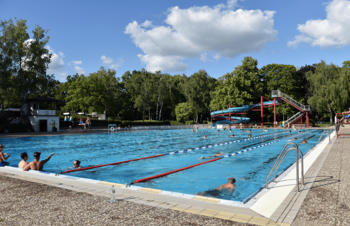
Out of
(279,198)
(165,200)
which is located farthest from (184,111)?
(165,200)

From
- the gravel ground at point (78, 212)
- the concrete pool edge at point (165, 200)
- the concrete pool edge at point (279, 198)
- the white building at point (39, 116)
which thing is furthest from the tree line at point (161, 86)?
the concrete pool edge at point (279, 198)

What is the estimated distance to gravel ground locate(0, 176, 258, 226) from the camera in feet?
12.3

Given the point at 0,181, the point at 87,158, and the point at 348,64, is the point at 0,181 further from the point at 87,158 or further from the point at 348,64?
the point at 348,64

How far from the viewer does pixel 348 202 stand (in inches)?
178

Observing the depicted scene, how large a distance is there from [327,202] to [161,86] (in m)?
55.0

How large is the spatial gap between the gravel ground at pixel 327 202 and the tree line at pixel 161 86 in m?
30.4

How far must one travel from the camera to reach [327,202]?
14.9ft

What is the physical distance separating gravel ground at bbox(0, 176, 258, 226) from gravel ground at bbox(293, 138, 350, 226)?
1280 millimetres

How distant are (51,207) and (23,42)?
3297 cm

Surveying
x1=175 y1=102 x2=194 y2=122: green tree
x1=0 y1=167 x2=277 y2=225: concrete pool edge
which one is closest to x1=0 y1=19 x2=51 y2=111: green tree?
x1=0 y1=167 x2=277 y2=225: concrete pool edge

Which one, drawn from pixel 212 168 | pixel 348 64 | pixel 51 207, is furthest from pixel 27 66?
pixel 348 64

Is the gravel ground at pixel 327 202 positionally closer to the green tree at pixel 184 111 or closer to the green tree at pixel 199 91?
the green tree at pixel 184 111

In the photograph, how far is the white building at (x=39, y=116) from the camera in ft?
101

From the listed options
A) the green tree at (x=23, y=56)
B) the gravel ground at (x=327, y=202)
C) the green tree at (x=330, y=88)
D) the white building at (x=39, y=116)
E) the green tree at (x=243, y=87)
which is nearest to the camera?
the gravel ground at (x=327, y=202)
